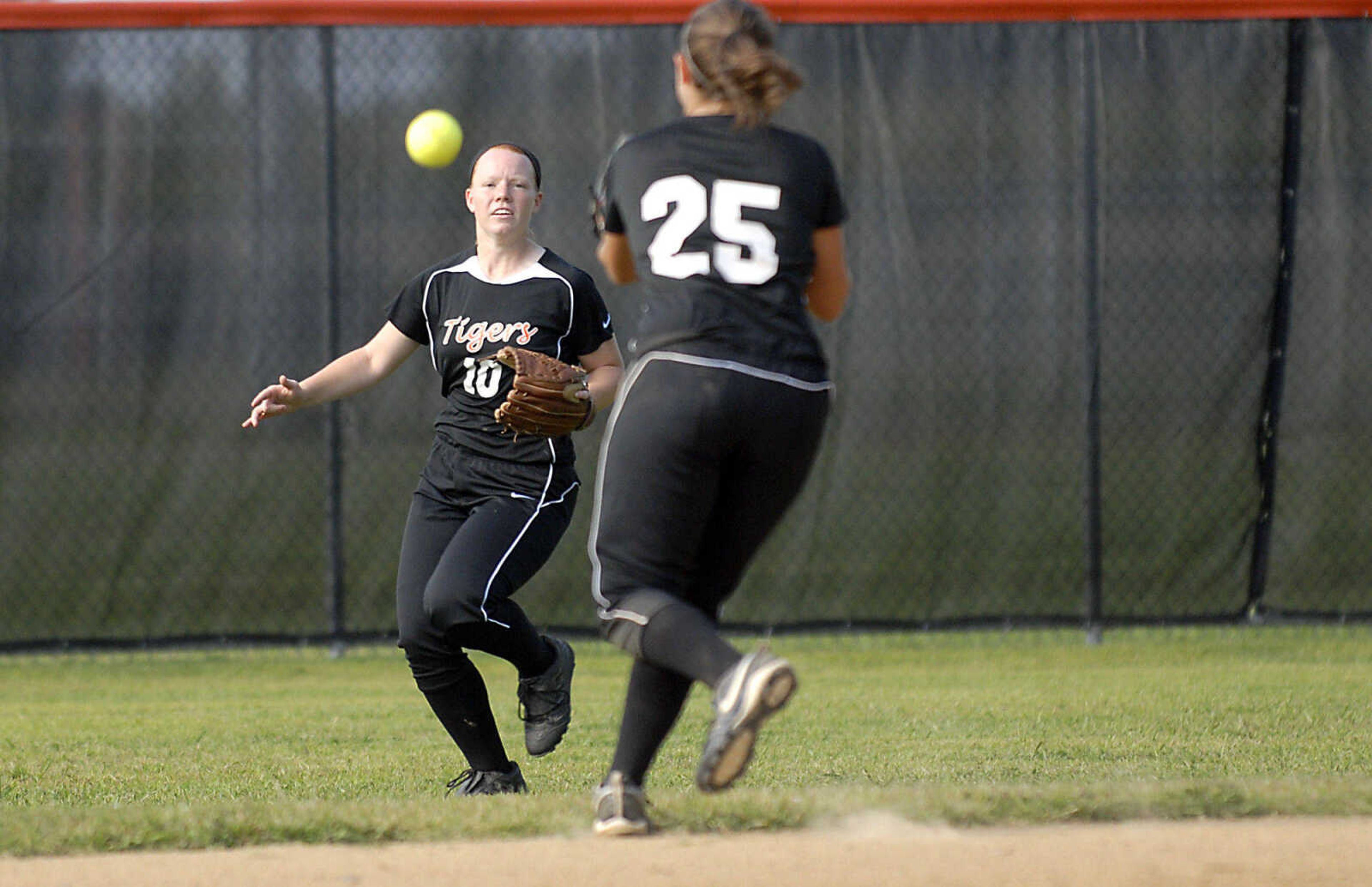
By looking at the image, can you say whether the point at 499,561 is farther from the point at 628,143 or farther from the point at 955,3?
the point at 955,3

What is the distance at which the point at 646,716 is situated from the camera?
2910 mm

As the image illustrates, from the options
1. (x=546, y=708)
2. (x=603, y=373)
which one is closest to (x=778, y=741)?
(x=546, y=708)

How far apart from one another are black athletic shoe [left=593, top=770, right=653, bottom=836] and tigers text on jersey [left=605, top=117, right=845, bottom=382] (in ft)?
2.60

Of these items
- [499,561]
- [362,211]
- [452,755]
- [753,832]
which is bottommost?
[452,755]

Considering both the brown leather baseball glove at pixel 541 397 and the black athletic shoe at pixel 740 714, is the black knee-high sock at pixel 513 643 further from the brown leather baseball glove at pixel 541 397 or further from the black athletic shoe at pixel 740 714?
the black athletic shoe at pixel 740 714

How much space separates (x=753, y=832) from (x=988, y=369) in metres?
4.24

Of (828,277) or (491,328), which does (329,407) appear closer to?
(491,328)

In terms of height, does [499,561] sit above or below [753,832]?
above

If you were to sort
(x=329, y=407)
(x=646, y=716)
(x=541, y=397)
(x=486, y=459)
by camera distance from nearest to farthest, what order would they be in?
(x=646, y=716) → (x=541, y=397) → (x=486, y=459) → (x=329, y=407)

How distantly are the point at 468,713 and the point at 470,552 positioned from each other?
0.41 metres

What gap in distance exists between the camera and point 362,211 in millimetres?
6672

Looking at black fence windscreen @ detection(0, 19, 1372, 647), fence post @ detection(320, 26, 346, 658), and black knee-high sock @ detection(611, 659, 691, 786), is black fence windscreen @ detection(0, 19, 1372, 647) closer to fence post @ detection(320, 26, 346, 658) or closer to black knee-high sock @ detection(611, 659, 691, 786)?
fence post @ detection(320, 26, 346, 658)

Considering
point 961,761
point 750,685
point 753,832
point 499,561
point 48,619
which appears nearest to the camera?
point 750,685

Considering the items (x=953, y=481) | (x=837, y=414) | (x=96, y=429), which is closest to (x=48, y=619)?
(x=96, y=429)
